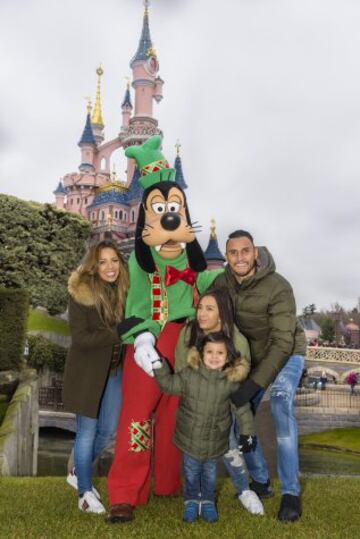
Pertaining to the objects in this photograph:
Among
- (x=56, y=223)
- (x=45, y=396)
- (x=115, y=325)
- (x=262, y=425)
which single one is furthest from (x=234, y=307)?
(x=56, y=223)

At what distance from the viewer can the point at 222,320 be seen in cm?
356

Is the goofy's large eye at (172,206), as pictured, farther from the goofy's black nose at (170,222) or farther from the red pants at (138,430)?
the red pants at (138,430)

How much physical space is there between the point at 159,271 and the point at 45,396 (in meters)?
15.5

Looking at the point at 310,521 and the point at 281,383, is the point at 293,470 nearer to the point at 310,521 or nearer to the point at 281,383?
the point at 310,521

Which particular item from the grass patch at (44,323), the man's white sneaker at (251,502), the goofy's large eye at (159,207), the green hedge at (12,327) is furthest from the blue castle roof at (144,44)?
the man's white sneaker at (251,502)

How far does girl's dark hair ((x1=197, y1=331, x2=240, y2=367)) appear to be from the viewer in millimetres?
3488

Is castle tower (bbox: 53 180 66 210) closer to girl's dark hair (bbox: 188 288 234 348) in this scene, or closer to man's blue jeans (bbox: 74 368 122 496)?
man's blue jeans (bbox: 74 368 122 496)

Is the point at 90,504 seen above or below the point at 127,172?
below

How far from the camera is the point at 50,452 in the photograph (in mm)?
14781

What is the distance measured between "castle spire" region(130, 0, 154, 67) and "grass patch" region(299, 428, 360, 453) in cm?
3540

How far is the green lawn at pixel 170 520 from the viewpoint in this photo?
3207mm

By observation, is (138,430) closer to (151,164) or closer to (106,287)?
(106,287)

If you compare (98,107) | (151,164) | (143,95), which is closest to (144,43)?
(143,95)

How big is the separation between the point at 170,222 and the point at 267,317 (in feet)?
3.33
